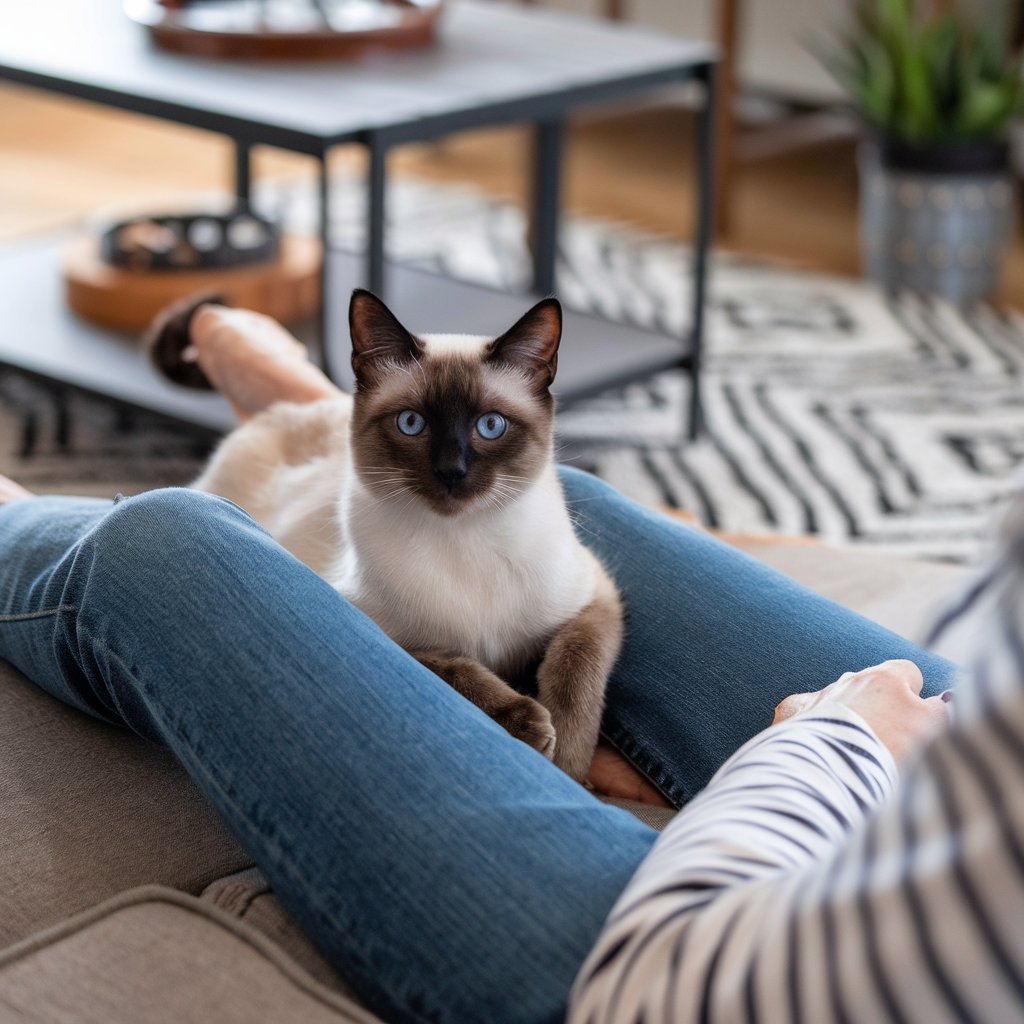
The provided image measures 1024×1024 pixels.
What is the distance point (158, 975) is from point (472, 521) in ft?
1.50

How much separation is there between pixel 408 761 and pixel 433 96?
1618 mm

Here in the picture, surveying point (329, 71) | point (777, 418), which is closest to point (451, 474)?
point (329, 71)

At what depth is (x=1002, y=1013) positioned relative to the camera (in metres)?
0.56

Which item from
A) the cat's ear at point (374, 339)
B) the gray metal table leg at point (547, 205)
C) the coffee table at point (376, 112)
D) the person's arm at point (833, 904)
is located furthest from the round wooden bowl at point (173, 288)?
the person's arm at point (833, 904)

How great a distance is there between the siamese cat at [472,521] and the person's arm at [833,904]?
0.36 metres

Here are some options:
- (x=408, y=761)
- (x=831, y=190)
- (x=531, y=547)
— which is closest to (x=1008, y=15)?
(x=831, y=190)

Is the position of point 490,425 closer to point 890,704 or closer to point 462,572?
point 462,572

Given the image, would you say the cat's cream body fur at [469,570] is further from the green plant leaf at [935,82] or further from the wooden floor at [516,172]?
the wooden floor at [516,172]

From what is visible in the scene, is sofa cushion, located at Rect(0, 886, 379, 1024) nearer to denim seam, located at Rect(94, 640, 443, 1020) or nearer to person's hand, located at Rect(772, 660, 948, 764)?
denim seam, located at Rect(94, 640, 443, 1020)

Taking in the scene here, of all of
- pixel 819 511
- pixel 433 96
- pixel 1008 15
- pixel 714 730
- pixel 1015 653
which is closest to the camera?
pixel 1015 653

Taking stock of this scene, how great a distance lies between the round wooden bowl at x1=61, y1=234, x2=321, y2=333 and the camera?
2.61 metres

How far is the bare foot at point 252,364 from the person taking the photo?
159 cm

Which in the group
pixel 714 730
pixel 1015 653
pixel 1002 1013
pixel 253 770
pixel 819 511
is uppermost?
pixel 1015 653

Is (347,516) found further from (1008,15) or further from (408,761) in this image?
(1008,15)
